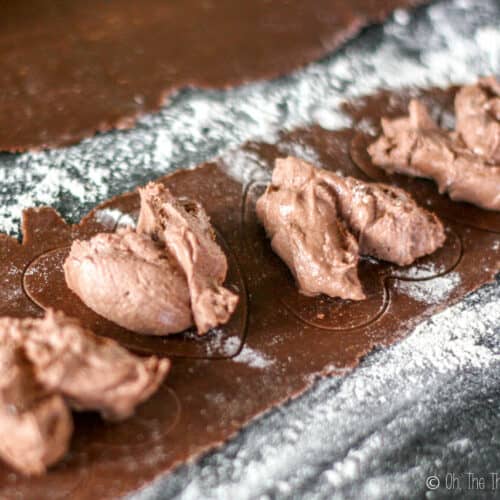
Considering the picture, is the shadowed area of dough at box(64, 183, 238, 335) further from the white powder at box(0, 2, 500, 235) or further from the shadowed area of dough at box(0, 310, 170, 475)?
the white powder at box(0, 2, 500, 235)

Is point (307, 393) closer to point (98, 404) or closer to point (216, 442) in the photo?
point (216, 442)

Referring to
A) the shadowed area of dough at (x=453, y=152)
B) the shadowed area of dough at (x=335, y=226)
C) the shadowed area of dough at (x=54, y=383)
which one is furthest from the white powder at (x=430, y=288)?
the shadowed area of dough at (x=54, y=383)

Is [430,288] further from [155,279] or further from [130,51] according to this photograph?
[130,51]

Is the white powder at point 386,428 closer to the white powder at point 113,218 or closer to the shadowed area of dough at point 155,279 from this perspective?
the shadowed area of dough at point 155,279

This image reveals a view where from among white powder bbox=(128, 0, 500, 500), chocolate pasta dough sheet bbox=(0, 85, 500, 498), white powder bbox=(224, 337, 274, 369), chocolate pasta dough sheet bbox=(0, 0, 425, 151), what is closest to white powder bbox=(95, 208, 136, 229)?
chocolate pasta dough sheet bbox=(0, 85, 500, 498)

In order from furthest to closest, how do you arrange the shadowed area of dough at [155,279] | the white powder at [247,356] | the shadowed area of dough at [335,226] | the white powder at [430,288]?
1. the white powder at [430,288]
2. the shadowed area of dough at [335,226]
3. the white powder at [247,356]
4. the shadowed area of dough at [155,279]
